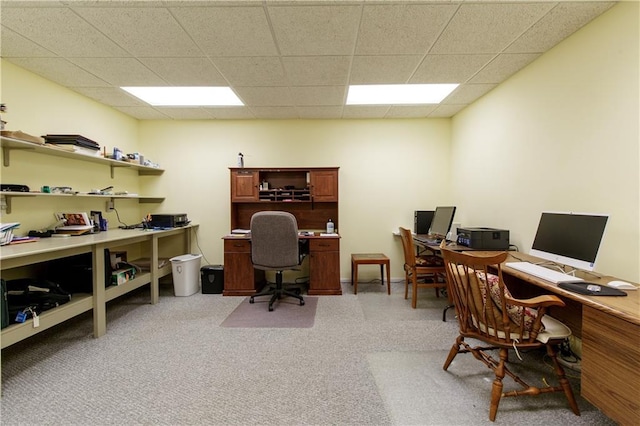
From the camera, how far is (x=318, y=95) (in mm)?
3264

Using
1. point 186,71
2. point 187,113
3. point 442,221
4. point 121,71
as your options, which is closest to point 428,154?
point 442,221

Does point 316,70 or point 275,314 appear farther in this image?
point 275,314

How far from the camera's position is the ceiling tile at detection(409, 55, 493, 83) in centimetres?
245

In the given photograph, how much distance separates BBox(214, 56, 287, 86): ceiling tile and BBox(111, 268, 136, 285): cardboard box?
249cm

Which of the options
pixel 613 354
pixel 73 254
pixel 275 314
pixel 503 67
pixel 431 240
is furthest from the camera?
pixel 431 240

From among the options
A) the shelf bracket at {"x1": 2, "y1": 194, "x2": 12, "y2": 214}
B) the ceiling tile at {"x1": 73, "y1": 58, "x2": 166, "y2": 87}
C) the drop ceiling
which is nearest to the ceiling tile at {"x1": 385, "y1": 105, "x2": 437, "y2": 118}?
the drop ceiling

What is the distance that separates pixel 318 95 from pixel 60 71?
2760 mm

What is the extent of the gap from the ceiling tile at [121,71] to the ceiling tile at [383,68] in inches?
85.8

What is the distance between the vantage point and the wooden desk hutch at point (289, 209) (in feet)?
11.9

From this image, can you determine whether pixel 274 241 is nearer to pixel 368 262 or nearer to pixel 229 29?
pixel 368 262

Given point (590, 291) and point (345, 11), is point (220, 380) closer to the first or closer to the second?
point (590, 291)

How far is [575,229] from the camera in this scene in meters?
1.81

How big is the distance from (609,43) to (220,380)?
12.3 ft

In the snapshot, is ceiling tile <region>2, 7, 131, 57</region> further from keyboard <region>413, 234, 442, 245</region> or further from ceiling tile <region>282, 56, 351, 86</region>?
keyboard <region>413, 234, 442, 245</region>
